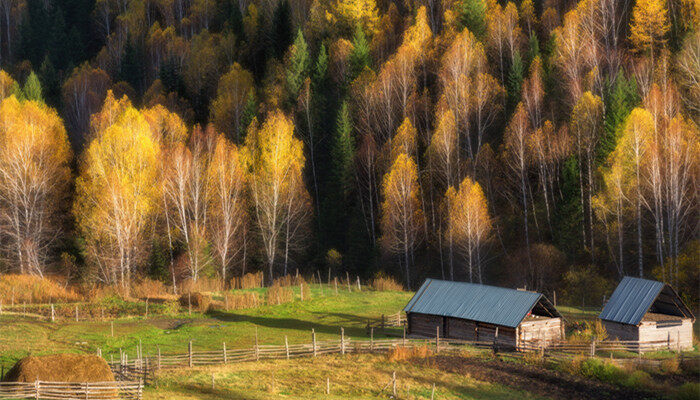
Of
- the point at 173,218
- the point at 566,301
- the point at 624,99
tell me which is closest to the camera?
the point at 566,301

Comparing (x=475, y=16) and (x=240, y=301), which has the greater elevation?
(x=475, y=16)

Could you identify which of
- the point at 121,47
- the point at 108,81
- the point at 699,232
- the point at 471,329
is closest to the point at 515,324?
the point at 471,329

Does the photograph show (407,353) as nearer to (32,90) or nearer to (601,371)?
(601,371)

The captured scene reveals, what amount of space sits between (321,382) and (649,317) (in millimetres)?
21377

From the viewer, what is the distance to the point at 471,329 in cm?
4988

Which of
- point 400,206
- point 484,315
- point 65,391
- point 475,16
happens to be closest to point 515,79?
point 475,16

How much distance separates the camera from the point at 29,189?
7631cm

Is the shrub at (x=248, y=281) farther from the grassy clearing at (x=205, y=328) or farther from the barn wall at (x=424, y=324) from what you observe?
the barn wall at (x=424, y=324)

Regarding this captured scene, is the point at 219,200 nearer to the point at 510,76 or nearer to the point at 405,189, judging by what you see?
the point at 405,189

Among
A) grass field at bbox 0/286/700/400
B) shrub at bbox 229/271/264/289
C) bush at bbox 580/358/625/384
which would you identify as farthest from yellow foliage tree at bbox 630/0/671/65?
bush at bbox 580/358/625/384

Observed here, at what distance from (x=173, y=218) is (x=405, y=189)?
71.2 feet

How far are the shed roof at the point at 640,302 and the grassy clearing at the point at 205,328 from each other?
15.2m

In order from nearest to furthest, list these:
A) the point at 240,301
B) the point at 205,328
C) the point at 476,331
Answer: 1. the point at 476,331
2. the point at 205,328
3. the point at 240,301

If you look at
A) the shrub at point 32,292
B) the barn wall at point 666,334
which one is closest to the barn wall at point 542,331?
the barn wall at point 666,334
